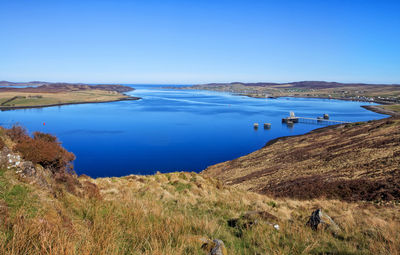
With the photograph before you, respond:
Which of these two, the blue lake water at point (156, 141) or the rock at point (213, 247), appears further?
the blue lake water at point (156, 141)

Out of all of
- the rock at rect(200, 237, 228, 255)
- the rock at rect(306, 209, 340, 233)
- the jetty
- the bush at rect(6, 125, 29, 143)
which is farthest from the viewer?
the jetty

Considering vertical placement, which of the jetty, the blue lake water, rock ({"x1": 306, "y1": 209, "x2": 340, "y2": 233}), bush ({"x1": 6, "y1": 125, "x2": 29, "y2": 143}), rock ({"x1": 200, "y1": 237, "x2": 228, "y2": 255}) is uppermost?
bush ({"x1": 6, "y1": 125, "x2": 29, "y2": 143})

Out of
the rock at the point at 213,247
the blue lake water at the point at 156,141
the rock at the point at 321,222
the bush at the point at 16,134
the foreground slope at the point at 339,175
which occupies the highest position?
the bush at the point at 16,134

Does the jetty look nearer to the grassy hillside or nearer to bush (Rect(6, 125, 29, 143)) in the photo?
the grassy hillside

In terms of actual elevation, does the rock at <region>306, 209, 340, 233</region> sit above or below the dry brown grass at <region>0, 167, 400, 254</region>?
below

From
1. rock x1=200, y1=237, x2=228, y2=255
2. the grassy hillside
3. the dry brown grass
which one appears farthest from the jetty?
rock x1=200, y1=237, x2=228, y2=255

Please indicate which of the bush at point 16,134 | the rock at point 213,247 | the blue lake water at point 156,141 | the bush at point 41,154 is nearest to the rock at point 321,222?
the rock at point 213,247

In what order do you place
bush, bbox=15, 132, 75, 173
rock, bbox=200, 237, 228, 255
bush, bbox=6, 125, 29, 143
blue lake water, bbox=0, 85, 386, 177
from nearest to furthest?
rock, bbox=200, 237, 228, 255 < bush, bbox=15, 132, 75, 173 < bush, bbox=6, 125, 29, 143 < blue lake water, bbox=0, 85, 386, 177

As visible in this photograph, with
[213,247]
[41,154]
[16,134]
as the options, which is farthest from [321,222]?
[16,134]

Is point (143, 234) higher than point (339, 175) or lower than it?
higher

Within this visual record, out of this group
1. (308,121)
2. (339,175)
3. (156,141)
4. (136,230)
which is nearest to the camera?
(136,230)

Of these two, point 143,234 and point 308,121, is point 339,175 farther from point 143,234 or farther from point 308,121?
point 308,121

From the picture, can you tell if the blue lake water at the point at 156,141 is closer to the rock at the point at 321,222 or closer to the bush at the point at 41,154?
the bush at the point at 41,154

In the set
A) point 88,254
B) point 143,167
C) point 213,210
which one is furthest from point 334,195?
point 143,167
